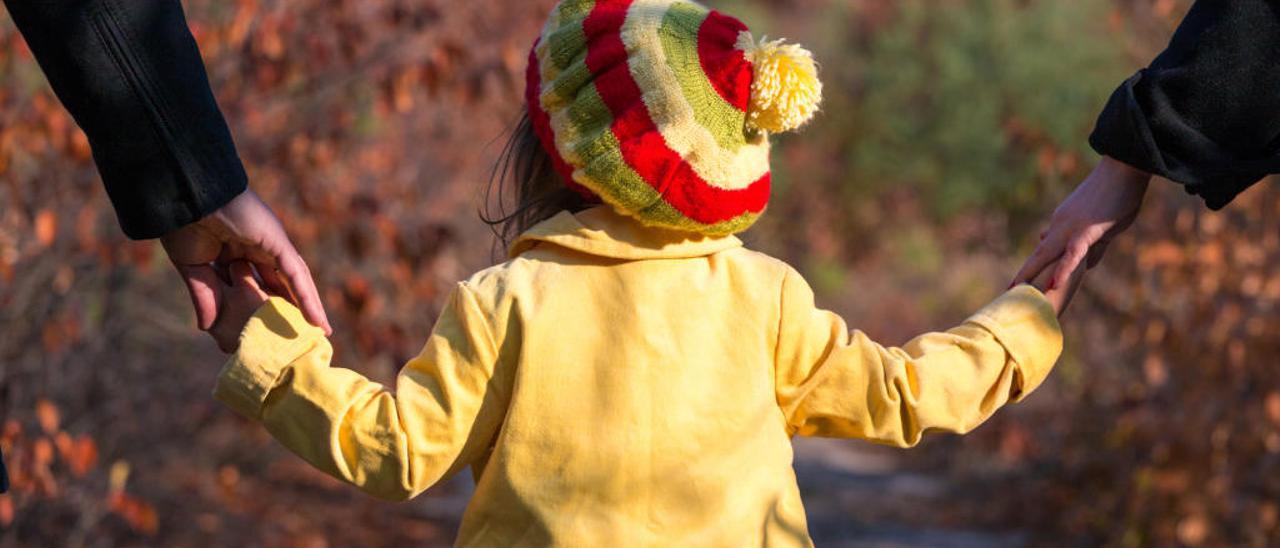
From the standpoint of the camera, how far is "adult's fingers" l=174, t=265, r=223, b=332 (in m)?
2.27

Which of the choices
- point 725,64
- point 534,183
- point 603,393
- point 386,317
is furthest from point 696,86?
point 386,317

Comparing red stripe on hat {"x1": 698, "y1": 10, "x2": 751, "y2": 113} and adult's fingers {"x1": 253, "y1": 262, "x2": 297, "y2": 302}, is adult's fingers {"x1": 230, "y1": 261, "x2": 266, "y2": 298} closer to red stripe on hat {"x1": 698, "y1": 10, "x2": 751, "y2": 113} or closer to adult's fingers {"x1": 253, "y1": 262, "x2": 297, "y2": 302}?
adult's fingers {"x1": 253, "y1": 262, "x2": 297, "y2": 302}

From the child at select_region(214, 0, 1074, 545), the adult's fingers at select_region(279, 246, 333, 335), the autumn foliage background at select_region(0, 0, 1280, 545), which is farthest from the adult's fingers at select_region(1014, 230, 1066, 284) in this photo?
the adult's fingers at select_region(279, 246, 333, 335)

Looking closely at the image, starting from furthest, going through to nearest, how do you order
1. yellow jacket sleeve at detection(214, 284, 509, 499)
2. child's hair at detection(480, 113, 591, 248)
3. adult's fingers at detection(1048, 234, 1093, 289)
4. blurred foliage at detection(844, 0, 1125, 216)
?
blurred foliage at detection(844, 0, 1125, 216), adult's fingers at detection(1048, 234, 1093, 289), child's hair at detection(480, 113, 591, 248), yellow jacket sleeve at detection(214, 284, 509, 499)

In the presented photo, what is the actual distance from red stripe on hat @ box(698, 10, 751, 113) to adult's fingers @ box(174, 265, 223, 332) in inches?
29.2

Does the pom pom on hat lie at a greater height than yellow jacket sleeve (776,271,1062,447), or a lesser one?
greater

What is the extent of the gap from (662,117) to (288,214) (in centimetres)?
315

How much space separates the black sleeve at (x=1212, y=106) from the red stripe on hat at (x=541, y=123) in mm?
841

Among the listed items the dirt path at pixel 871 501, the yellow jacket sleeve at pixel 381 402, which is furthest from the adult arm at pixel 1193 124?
the dirt path at pixel 871 501

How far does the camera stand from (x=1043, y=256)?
257 cm

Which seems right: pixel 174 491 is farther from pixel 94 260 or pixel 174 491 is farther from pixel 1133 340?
pixel 1133 340

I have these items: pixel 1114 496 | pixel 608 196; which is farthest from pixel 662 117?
pixel 1114 496

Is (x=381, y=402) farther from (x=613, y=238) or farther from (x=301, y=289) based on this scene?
(x=613, y=238)

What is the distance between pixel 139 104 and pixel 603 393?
72 centimetres
